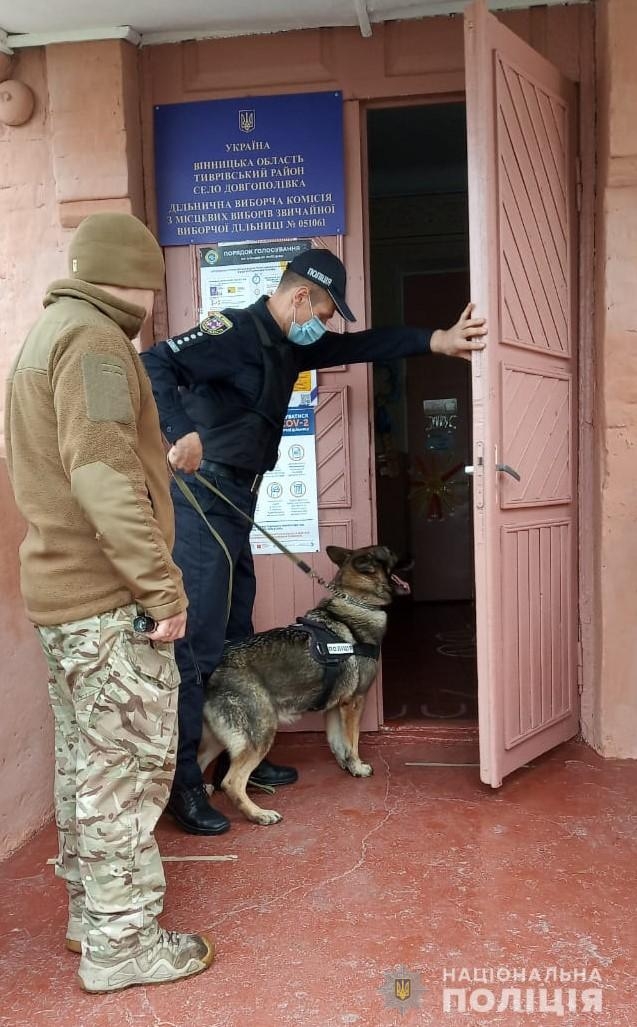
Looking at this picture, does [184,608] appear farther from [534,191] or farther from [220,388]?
[534,191]

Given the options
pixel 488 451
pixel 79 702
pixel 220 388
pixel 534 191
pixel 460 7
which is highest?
pixel 460 7

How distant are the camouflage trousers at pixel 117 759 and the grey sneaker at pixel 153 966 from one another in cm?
4

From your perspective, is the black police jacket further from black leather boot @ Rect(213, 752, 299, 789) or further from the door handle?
black leather boot @ Rect(213, 752, 299, 789)

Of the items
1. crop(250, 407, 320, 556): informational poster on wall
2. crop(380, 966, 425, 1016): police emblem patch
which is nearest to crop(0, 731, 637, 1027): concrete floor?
crop(380, 966, 425, 1016): police emblem patch

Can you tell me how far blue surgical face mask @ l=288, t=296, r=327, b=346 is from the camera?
337cm

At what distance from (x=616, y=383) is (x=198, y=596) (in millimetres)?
2108

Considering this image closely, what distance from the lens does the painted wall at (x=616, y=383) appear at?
3.51 metres

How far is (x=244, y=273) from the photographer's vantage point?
4.01 metres

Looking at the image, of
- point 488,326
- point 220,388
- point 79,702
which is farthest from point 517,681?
point 79,702

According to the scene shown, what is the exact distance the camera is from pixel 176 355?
318 cm

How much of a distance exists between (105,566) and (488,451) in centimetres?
170

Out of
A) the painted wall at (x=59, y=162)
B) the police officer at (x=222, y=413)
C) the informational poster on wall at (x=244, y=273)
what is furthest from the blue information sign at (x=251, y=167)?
the police officer at (x=222, y=413)

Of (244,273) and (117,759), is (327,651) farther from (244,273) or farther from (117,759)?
(244,273)

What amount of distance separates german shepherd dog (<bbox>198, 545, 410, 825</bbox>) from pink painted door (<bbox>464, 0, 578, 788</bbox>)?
605 mm
